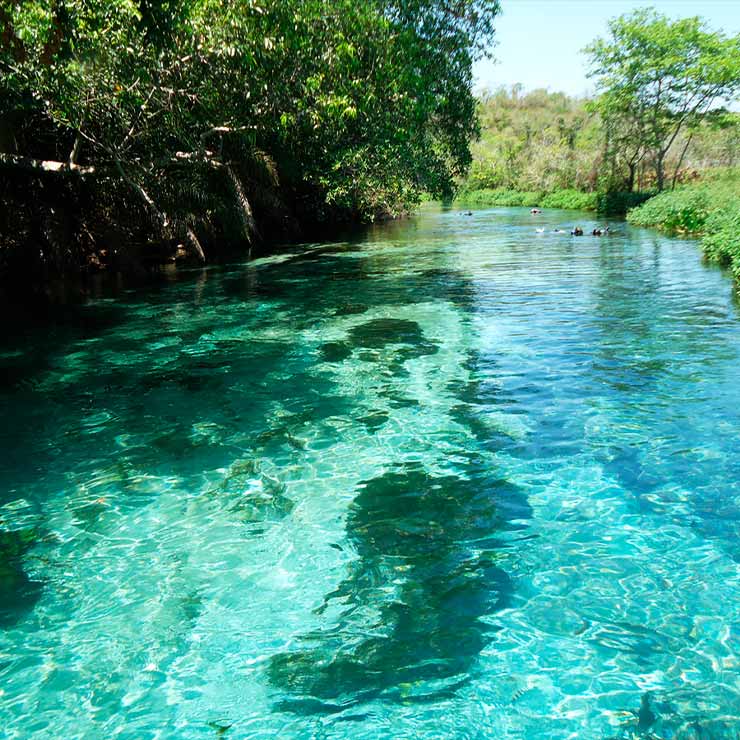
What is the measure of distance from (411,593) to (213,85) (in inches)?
528

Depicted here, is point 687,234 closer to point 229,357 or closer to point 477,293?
point 477,293

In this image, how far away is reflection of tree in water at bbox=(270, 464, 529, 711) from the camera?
4066mm

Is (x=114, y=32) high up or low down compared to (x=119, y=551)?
up

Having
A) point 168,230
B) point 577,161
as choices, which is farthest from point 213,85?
point 577,161

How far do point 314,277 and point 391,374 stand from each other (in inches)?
455

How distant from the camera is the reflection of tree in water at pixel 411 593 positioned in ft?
13.3

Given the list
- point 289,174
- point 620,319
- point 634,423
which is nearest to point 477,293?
point 620,319

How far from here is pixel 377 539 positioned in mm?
5539

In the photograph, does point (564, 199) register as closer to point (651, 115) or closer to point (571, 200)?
point (571, 200)

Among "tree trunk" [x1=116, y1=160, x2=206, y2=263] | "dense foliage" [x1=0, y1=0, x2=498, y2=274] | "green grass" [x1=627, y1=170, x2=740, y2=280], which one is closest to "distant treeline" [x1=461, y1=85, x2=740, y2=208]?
"dense foliage" [x1=0, y1=0, x2=498, y2=274]

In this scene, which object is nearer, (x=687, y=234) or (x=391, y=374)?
(x=391, y=374)

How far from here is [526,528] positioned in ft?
18.5

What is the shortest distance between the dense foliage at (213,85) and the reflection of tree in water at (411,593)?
7.86 metres

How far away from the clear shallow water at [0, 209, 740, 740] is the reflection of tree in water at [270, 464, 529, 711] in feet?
0.06
